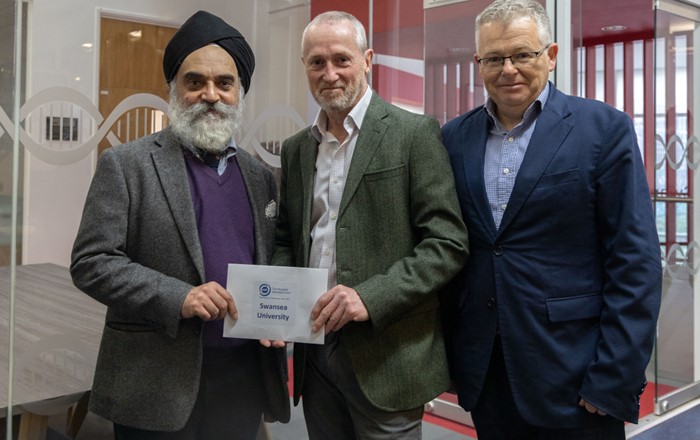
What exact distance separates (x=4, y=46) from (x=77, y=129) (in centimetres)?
36

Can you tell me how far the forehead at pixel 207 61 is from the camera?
2.05 metres

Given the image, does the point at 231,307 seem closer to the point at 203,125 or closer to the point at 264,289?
the point at 264,289

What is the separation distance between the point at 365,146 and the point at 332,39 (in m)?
0.32

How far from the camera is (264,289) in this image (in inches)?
74.6

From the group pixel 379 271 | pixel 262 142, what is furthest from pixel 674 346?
pixel 379 271

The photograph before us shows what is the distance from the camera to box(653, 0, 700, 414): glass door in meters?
4.59

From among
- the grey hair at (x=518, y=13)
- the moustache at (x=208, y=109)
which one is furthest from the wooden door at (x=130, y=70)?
the grey hair at (x=518, y=13)

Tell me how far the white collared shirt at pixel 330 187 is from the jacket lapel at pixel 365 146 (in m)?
0.03

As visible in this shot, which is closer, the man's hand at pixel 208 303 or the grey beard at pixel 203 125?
the man's hand at pixel 208 303

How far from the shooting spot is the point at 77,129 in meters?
2.50

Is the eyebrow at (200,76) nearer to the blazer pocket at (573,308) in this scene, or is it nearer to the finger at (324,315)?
the finger at (324,315)

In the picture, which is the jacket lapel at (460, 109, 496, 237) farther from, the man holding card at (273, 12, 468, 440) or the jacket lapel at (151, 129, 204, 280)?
the jacket lapel at (151, 129, 204, 280)

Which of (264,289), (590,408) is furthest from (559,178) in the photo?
(264,289)

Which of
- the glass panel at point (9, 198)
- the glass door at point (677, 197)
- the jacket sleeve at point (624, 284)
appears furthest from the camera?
the glass door at point (677, 197)
